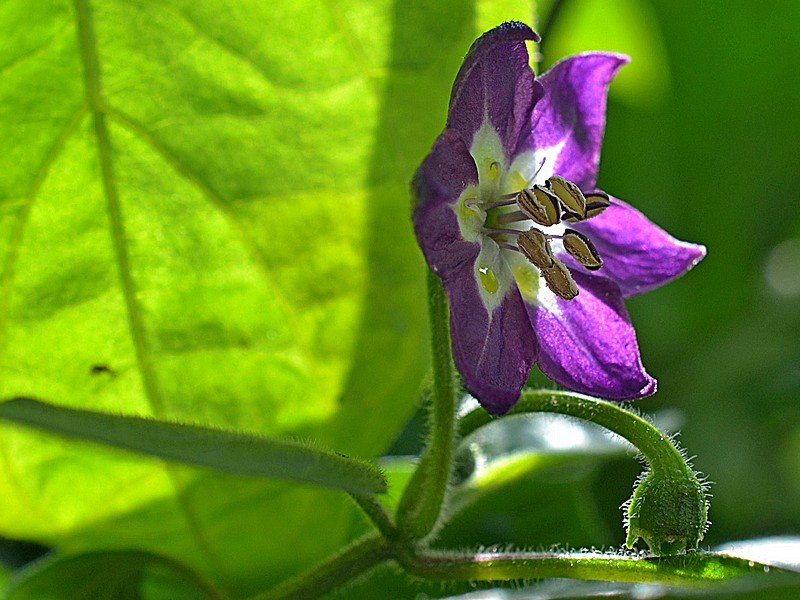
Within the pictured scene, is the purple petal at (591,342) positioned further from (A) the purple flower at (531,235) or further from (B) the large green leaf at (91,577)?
(B) the large green leaf at (91,577)

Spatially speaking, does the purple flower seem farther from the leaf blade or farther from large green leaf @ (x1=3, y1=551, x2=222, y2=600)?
large green leaf @ (x1=3, y1=551, x2=222, y2=600)

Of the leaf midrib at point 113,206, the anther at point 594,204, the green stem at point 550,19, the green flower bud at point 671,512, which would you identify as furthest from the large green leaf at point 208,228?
the green stem at point 550,19

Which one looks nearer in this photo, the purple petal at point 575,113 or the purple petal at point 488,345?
the purple petal at point 488,345

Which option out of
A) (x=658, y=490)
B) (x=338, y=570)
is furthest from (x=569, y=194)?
(x=338, y=570)

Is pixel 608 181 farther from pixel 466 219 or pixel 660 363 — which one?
pixel 466 219

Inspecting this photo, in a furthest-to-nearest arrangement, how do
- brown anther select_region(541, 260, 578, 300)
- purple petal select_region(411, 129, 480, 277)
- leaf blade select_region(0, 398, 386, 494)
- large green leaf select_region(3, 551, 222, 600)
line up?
large green leaf select_region(3, 551, 222, 600) → brown anther select_region(541, 260, 578, 300) → purple petal select_region(411, 129, 480, 277) → leaf blade select_region(0, 398, 386, 494)

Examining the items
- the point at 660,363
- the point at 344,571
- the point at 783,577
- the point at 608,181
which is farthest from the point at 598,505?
the point at 783,577

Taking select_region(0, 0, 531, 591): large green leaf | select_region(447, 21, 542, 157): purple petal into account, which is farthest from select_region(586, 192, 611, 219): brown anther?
select_region(0, 0, 531, 591): large green leaf
